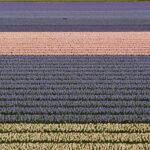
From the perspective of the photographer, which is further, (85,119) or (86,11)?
(86,11)

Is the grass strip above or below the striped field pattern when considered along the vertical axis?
below

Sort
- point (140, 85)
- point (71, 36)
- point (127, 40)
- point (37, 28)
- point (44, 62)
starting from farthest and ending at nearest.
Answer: point (37, 28), point (71, 36), point (127, 40), point (44, 62), point (140, 85)

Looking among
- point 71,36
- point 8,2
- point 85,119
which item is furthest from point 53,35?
point 8,2

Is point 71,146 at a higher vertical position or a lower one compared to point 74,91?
lower

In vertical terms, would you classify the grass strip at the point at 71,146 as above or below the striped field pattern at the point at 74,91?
below

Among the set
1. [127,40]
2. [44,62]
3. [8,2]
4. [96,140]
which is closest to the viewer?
[96,140]

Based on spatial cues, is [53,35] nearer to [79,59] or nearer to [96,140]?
[79,59]

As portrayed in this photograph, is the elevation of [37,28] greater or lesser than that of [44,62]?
greater

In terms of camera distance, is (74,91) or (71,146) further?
(74,91)
